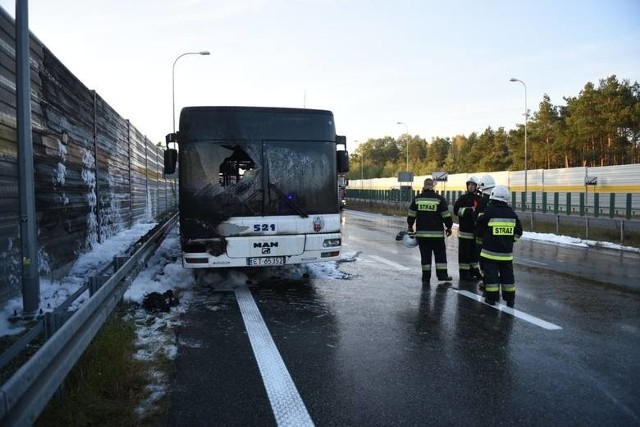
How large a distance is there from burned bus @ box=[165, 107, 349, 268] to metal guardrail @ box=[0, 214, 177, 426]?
2.87 meters

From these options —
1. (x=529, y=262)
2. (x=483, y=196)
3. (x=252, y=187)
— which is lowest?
(x=529, y=262)

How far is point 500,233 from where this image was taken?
22.3ft

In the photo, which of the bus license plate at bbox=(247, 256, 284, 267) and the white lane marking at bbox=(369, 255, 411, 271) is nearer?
the bus license plate at bbox=(247, 256, 284, 267)

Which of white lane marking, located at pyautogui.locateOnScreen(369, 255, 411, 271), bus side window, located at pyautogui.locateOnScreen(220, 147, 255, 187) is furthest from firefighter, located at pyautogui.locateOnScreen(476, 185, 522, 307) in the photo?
bus side window, located at pyautogui.locateOnScreen(220, 147, 255, 187)

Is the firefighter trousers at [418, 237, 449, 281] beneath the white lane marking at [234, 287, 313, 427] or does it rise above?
above

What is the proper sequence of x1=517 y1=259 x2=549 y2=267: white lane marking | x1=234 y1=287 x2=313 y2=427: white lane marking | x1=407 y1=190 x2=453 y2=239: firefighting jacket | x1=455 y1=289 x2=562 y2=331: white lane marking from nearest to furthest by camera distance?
1. x1=234 y1=287 x2=313 y2=427: white lane marking
2. x1=455 y1=289 x2=562 y2=331: white lane marking
3. x1=407 y1=190 x2=453 y2=239: firefighting jacket
4. x1=517 y1=259 x2=549 y2=267: white lane marking

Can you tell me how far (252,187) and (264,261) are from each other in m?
1.08

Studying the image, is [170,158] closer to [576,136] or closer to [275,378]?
[275,378]

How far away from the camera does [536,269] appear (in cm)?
1014

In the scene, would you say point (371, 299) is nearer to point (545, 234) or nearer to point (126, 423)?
point (126, 423)

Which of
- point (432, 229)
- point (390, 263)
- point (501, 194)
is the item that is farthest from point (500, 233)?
point (390, 263)

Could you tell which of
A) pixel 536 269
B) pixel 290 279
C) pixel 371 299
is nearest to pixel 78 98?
pixel 290 279

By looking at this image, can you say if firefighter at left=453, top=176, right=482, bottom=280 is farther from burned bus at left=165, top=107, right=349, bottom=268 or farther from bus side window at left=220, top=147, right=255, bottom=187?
bus side window at left=220, top=147, right=255, bottom=187

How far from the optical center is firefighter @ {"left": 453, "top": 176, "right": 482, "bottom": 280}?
8.57 m
